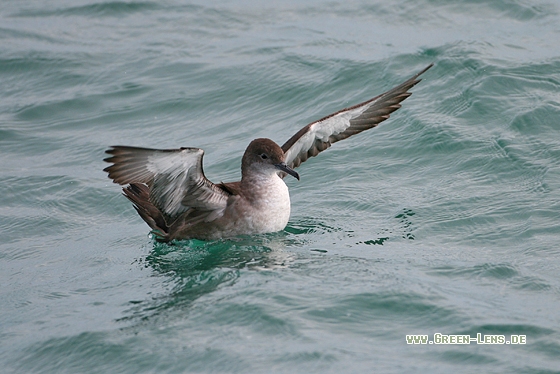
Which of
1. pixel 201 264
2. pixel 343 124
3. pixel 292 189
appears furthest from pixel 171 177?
pixel 292 189

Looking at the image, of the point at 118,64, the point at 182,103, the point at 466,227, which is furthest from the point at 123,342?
the point at 118,64

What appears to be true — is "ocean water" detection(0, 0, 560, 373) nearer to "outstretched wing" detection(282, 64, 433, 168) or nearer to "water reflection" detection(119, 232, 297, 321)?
"water reflection" detection(119, 232, 297, 321)

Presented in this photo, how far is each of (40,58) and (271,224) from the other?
799 centimetres

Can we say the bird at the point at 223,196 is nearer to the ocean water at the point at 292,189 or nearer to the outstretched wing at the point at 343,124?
the outstretched wing at the point at 343,124

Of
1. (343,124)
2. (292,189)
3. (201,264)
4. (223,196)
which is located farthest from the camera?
(292,189)

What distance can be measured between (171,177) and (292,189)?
8.92 feet

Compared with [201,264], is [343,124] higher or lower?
higher

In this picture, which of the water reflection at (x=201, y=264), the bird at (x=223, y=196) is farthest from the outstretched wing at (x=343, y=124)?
the water reflection at (x=201, y=264)

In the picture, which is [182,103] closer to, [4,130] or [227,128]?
[227,128]

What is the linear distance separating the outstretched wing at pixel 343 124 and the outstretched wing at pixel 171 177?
1243mm

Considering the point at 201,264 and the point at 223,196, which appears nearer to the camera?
the point at 201,264

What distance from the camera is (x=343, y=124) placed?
9.63 m

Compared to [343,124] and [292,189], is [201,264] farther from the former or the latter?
[292,189]

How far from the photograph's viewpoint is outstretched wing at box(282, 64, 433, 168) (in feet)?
30.7
